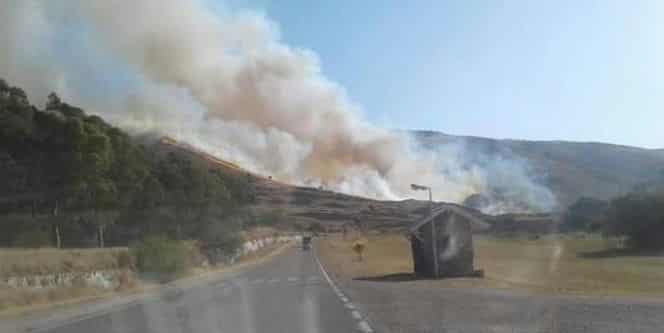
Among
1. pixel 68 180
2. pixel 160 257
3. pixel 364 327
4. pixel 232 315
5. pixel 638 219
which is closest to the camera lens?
pixel 364 327

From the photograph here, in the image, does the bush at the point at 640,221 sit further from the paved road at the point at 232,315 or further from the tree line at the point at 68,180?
the paved road at the point at 232,315

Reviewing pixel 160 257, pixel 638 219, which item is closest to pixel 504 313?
pixel 160 257

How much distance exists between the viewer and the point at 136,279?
45.5m

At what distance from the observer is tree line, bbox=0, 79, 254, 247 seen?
46.8m

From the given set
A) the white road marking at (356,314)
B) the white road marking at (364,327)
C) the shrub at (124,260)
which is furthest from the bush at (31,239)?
the white road marking at (364,327)

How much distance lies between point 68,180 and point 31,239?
410 centimetres

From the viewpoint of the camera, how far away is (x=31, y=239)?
4878 centimetres

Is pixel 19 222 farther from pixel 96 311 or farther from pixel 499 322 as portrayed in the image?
pixel 499 322

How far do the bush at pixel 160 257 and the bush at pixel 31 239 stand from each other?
5.24 metres

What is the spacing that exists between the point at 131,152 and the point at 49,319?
3556 cm

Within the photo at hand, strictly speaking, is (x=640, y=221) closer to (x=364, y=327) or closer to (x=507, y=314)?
(x=507, y=314)

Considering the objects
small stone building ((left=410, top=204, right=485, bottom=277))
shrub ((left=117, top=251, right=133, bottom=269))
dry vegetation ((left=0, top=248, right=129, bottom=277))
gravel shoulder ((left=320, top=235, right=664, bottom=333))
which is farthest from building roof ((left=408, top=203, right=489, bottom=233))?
gravel shoulder ((left=320, top=235, right=664, bottom=333))

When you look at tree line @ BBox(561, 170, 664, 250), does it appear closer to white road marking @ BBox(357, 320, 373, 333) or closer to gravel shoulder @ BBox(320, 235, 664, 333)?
gravel shoulder @ BBox(320, 235, 664, 333)

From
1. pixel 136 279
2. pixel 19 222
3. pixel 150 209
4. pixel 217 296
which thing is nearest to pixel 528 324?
pixel 217 296
